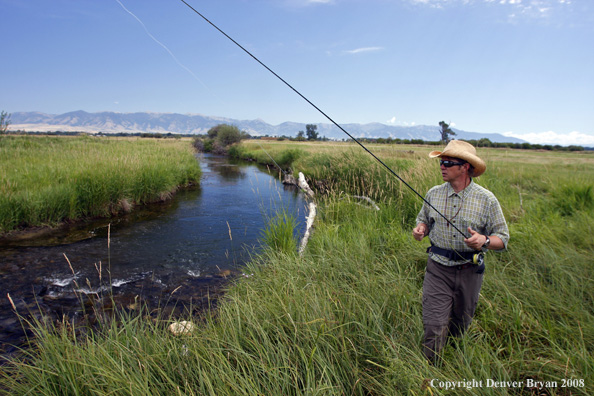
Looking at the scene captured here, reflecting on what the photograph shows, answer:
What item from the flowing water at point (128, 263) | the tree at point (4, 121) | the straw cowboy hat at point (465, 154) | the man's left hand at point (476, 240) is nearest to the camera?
the man's left hand at point (476, 240)

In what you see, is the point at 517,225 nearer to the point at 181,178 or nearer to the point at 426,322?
the point at 426,322

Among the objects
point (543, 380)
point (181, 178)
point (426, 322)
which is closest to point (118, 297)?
point (426, 322)

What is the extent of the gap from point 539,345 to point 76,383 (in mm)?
3172

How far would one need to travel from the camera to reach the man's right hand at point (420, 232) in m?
2.30

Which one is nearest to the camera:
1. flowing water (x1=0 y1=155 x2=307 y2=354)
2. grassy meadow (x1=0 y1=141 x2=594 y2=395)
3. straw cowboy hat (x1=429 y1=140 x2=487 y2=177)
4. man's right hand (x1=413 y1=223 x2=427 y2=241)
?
grassy meadow (x1=0 y1=141 x2=594 y2=395)

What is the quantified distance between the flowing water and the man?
2577mm

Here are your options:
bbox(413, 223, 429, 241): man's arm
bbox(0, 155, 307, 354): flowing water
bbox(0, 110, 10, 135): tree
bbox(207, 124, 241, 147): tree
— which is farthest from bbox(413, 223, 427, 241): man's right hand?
bbox(207, 124, 241, 147): tree

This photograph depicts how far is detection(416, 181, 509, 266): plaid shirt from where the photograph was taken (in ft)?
7.04

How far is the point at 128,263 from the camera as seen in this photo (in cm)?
618

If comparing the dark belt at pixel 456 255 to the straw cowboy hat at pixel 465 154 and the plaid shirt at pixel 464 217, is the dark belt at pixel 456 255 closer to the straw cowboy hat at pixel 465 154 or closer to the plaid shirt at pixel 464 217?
the plaid shirt at pixel 464 217

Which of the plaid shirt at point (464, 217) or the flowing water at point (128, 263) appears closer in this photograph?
the plaid shirt at point (464, 217)

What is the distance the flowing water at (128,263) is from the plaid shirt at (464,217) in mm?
2710

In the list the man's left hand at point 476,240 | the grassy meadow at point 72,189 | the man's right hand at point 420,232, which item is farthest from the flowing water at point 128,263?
the man's left hand at point 476,240

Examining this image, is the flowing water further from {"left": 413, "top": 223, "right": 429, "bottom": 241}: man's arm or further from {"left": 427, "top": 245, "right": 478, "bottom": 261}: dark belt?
{"left": 427, "top": 245, "right": 478, "bottom": 261}: dark belt
